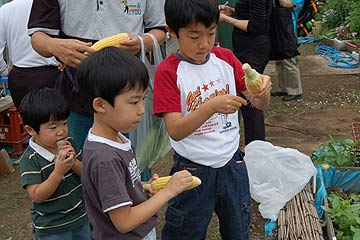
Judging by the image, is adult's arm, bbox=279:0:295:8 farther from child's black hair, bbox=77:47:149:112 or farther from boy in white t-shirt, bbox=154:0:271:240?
child's black hair, bbox=77:47:149:112

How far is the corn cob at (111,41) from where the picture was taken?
2.55m

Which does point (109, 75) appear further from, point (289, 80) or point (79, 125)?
point (289, 80)

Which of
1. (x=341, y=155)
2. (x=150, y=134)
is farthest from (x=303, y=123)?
(x=150, y=134)

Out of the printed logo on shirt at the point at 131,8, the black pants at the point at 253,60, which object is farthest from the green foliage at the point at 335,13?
the printed logo on shirt at the point at 131,8

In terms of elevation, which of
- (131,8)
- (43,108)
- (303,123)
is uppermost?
(131,8)

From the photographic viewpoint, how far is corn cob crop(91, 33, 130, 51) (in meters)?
2.55

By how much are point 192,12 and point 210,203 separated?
0.95 meters

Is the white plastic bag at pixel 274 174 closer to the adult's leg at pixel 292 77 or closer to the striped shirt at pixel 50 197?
the striped shirt at pixel 50 197

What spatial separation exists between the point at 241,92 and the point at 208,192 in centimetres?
54

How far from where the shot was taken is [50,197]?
104 inches

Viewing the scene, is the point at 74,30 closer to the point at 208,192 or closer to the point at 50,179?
the point at 50,179

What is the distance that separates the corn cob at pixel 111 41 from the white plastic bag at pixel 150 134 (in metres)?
0.22

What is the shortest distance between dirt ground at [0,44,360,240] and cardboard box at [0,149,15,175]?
67mm

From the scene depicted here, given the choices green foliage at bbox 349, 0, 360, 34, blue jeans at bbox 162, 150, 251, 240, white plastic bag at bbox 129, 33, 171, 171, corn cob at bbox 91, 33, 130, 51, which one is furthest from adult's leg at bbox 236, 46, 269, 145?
green foliage at bbox 349, 0, 360, 34
